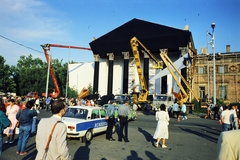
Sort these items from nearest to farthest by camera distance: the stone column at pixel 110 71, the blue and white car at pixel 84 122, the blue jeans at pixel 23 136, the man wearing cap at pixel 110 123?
the blue jeans at pixel 23 136, the blue and white car at pixel 84 122, the man wearing cap at pixel 110 123, the stone column at pixel 110 71

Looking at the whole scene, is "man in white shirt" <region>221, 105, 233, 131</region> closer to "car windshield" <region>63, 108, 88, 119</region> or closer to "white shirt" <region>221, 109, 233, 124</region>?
"white shirt" <region>221, 109, 233, 124</region>

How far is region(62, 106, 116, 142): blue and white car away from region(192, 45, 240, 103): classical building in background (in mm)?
34443

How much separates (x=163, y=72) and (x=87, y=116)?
82.6 ft

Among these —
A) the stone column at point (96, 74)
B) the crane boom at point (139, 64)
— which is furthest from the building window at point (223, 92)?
the stone column at point (96, 74)

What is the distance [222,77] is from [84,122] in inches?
1562

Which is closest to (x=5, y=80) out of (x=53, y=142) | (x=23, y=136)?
(x=23, y=136)

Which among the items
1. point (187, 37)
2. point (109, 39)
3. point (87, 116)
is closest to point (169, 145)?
point (87, 116)

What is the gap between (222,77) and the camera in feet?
136

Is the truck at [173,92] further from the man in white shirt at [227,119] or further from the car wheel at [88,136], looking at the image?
the car wheel at [88,136]

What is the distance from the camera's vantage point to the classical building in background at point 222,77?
4022 cm

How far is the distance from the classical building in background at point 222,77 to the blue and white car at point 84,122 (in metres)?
34.4

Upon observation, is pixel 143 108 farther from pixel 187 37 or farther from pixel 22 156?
pixel 22 156

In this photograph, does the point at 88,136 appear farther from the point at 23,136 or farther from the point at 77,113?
the point at 23,136

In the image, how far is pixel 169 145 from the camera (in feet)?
29.6
